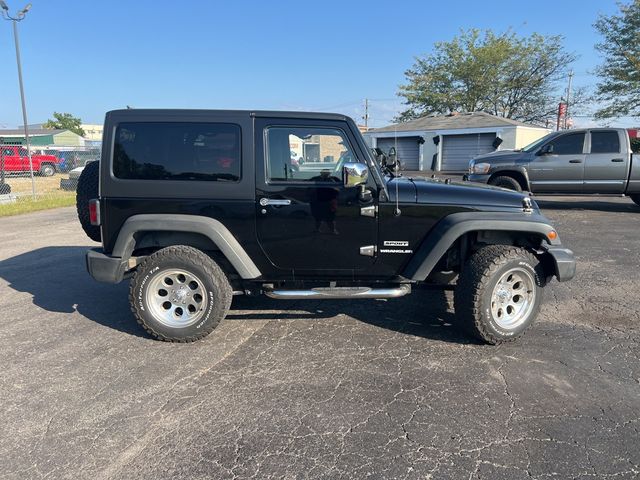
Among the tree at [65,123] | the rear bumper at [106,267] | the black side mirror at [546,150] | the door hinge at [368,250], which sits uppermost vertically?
the tree at [65,123]

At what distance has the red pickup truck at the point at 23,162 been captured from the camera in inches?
953

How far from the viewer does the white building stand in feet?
88.7

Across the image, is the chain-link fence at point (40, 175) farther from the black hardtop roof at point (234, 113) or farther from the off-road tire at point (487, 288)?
the off-road tire at point (487, 288)

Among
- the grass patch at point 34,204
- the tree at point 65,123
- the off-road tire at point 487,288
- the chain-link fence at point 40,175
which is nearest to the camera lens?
the off-road tire at point 487,288

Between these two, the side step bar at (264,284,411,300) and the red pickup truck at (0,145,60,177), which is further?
the red pickup truck at (0,145,60,177)

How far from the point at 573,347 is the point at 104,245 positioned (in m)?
4.15

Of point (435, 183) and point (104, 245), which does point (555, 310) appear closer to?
point (435, 183)

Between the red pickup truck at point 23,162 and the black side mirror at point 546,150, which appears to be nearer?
the black side mirror at point 546,150

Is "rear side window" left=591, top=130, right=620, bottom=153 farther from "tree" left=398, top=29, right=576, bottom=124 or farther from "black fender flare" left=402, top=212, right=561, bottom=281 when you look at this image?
"tree" left=398, top=29, right=576, bottom=124

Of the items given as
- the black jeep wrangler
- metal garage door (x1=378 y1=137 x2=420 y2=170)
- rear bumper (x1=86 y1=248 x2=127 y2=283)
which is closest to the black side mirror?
the black jeep wrangler

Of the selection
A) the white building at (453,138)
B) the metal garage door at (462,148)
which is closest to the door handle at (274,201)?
the white building at (453,138)


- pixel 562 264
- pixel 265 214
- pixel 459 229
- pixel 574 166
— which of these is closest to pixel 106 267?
pixel 265 214

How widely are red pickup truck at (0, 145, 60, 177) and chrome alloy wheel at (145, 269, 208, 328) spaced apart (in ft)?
78.5

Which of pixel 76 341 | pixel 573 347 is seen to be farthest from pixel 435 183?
pixel 76 341
